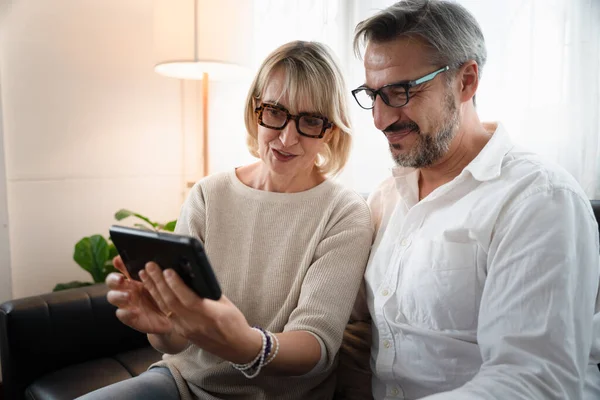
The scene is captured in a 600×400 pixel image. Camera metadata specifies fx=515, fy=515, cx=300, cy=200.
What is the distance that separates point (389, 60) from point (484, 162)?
1.01 ft

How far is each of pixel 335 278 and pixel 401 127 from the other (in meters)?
0.38

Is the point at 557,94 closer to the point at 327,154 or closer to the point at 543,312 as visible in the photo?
the point at 327,154

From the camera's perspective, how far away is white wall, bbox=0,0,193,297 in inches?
88.0

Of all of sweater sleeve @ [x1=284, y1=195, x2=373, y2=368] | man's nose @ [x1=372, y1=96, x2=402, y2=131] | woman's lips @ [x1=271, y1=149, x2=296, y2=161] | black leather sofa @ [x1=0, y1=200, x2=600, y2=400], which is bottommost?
black leather sofa @ [x1=0, y1=200, x2=600, y2=400]

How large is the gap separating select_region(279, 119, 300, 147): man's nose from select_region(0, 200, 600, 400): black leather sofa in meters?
0.94

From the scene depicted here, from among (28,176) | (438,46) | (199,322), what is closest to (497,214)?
(438,46)

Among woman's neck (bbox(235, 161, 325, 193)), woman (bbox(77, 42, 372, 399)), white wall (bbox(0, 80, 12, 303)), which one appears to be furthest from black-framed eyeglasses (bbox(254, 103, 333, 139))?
white wall (bbox(0, 80, 12, 303))

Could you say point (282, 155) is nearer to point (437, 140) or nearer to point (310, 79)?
point (310, 79)

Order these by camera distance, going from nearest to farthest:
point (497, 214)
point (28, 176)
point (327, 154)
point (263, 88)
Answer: point (497, 214), point (263, 88), point (327, 154), point (28, 176)

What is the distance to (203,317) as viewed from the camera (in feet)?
2.75

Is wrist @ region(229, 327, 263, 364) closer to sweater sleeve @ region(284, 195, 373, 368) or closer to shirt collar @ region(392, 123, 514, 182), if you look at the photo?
sweater sleeve @ region(284, 195, 373, 368)

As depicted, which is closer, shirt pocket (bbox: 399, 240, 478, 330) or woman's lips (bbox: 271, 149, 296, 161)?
shirt pocket (bbox: 399, 240, 478, 330)

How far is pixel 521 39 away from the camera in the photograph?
6.40 feet

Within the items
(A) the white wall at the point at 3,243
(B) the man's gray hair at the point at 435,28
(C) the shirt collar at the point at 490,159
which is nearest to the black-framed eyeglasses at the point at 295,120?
(B) the man's gray hair at the point at 435,28
